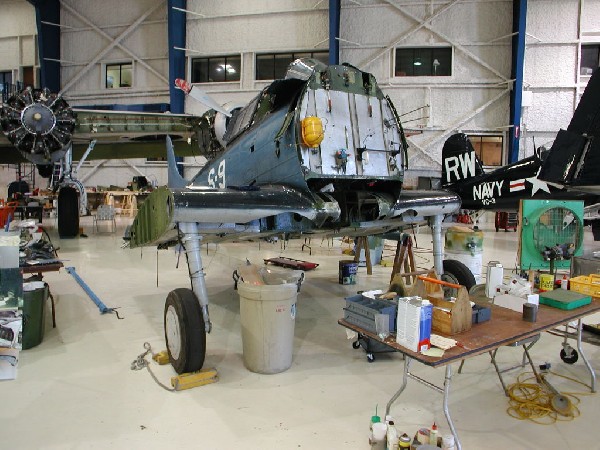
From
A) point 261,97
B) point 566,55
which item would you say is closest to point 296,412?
point 261,97

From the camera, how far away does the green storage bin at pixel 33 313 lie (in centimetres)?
406

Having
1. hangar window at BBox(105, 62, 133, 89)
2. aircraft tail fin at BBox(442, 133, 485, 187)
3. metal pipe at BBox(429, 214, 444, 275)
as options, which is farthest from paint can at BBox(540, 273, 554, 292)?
hangar window at BBox(105, 62, 133, 89)

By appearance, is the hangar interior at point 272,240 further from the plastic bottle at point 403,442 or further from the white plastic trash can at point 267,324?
the plastic bottle at point 403,442

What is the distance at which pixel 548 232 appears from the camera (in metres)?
5.18

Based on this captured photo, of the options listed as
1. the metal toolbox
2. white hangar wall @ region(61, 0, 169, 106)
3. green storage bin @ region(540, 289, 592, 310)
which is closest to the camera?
the metal toolbox

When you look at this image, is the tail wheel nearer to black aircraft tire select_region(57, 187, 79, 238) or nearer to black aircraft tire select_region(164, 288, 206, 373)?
black aircraft tire select_region(164, 288, 206, 373)

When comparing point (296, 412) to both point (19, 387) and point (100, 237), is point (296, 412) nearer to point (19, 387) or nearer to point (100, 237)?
point (19, 387)

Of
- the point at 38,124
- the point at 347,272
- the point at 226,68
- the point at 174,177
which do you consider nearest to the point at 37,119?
the point at 38,124

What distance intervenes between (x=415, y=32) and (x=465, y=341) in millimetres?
18446

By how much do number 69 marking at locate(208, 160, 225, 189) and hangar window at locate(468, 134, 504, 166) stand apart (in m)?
14.5

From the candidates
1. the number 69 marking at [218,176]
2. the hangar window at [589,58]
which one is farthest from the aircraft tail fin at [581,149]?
the hangar window at [589,58]

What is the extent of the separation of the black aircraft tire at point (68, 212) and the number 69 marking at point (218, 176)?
263 inches

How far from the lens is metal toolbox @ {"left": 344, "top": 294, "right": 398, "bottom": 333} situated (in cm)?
262

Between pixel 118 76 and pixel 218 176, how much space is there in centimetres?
1936
